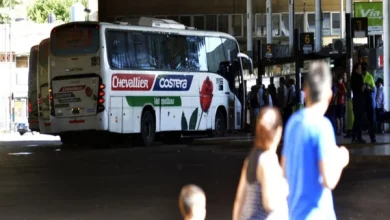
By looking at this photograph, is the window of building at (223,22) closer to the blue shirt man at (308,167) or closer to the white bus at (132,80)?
the white bus at (132,80)

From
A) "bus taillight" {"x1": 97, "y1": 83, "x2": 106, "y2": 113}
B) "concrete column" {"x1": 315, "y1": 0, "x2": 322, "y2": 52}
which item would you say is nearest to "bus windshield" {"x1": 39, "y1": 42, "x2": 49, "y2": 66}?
"bus taillight" {"x1": 97, "y1": 83, "x2": 106, "y2": 113}

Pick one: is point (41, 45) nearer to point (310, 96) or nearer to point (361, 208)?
point (361, 208)

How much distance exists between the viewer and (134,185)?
15164mm

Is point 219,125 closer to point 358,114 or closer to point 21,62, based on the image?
point 358,114

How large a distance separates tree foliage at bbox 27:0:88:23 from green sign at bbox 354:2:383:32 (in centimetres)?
6702

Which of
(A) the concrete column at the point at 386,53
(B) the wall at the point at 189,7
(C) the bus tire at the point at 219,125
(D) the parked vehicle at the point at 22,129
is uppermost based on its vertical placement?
(B) the wall at the point at 189,7

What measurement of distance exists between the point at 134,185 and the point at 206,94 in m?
16.0

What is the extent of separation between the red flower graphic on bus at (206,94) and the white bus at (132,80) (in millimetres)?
35

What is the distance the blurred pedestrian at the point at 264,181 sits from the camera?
5422mm

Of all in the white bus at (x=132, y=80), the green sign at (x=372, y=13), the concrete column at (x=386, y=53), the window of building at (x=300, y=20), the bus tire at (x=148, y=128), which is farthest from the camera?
the window of building at (x=300, y=20)

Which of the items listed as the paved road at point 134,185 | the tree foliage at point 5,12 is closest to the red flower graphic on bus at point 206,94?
the paved road at point 134,185

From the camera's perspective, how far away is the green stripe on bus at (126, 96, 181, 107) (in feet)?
90.6

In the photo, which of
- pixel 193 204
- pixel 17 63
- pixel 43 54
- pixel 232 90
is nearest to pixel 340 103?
pixel 232 90

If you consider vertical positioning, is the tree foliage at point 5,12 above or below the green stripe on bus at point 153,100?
above
